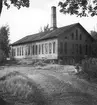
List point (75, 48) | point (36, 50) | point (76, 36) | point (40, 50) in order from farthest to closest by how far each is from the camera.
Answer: point (36, 50) < point (40, 50) < point (76, 36) < point (75, 48)

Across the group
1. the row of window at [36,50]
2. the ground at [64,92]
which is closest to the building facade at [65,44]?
the row of window at [36,50]

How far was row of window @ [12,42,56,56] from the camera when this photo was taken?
38062 millimetres

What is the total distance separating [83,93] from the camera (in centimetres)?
1422

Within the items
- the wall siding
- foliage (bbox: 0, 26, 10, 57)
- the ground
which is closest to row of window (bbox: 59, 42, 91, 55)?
the wall siding

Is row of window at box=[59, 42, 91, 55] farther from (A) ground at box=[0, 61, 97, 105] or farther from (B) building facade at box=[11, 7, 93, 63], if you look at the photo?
(A) ground at box=[0, 61, 97, 105]

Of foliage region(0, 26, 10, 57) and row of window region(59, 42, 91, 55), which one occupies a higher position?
foliage region(0, 26, 10, 57)

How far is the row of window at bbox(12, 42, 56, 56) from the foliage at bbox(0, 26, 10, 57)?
4211 mm

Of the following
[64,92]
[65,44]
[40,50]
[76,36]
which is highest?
[76,36]

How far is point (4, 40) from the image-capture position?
55.4 meters

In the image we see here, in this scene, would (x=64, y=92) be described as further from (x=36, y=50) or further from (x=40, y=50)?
(x=36, y=50)

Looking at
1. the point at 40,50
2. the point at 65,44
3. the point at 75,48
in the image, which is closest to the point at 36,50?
the point at 40,50

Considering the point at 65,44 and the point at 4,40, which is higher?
the point at 4,40

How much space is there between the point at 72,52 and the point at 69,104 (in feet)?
87.3

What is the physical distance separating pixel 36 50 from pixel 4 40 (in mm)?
16084
